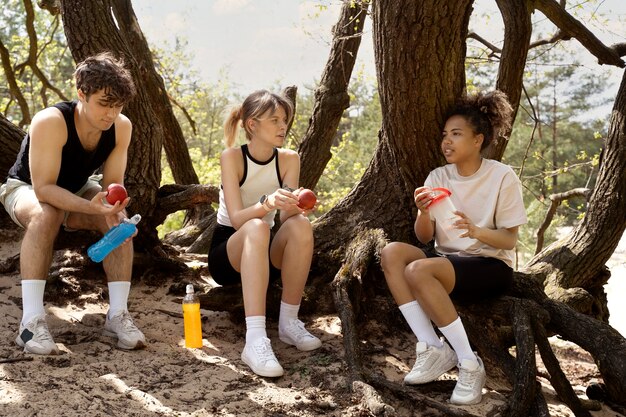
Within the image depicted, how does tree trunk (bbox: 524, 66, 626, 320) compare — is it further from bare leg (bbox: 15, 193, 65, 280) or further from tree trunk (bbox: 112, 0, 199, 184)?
tree trunk (bbox: 112, 0, 199, 184)

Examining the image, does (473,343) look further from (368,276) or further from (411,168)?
(411,168)

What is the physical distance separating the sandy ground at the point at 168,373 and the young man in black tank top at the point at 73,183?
16 cm

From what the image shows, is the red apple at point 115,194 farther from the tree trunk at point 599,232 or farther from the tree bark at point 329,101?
the tree bark at point 329,101

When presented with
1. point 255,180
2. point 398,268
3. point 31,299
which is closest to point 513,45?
point 255,180

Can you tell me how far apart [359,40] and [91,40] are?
11.1ft

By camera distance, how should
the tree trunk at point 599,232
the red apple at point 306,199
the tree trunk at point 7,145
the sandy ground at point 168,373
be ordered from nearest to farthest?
the sandy ground at point 168,373 < the red apple at point 306,199 < the tree trunk at point 7,145 < the tree trunk at point 599,232

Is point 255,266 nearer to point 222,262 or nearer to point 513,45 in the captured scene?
point 222,262

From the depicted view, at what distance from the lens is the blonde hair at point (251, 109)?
3.86 metres

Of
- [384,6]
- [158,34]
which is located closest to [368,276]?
[384,6]

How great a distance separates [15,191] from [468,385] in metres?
2.53

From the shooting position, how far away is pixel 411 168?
4266mm

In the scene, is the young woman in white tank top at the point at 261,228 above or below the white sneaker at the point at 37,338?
above

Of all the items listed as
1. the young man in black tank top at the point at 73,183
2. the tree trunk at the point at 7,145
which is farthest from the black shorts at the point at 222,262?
the tree trunk at the point at 7,145

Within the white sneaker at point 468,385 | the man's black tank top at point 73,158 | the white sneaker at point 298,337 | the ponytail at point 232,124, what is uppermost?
the ponytail at point 232,124
